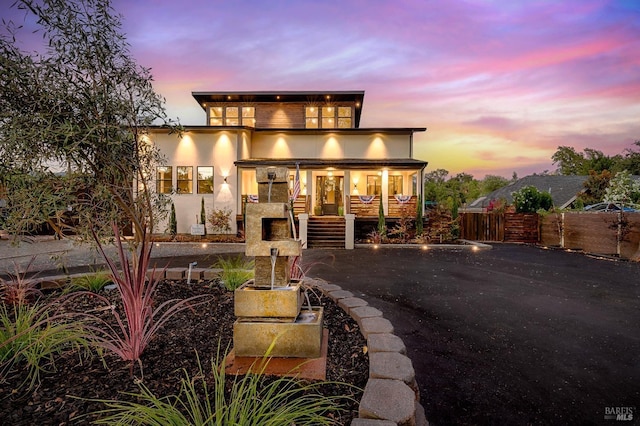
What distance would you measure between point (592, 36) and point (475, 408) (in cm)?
1490

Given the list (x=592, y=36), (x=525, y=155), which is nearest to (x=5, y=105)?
(x=592, y=36)

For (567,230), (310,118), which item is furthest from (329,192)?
(567,230)

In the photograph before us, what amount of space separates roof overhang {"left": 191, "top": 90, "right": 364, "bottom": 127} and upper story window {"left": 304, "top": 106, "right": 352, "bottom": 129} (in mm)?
488

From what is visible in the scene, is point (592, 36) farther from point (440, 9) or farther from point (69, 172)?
point (69, 172)

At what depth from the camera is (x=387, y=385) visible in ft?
7.22

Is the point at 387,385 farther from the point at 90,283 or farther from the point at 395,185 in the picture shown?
the point at 395,185

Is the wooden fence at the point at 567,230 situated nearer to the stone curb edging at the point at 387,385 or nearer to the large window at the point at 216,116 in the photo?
the stone curb edging at the point at 387,385

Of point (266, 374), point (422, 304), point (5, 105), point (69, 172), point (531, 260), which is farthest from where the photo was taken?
point (531, 260)

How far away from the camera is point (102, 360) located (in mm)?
2598

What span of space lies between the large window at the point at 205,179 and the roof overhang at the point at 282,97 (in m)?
5.53

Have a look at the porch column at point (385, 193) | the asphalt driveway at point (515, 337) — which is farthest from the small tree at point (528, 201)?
the asphalt driveway at point (515, 337)

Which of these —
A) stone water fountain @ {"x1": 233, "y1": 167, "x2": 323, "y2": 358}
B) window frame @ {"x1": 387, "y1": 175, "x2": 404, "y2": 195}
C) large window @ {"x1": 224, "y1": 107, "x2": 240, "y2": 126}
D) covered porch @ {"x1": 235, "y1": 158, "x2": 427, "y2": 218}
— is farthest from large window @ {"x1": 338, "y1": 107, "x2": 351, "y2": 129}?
stone water fountain @ {"x1": 233, "y1": 167, "x2": 323, "y2": 358}

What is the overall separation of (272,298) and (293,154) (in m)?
19.1

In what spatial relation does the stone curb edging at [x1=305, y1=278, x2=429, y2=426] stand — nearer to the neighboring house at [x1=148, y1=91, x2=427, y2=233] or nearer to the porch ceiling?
the neighboring house at [x1=148, y1=91, x2=427, y2=233]
